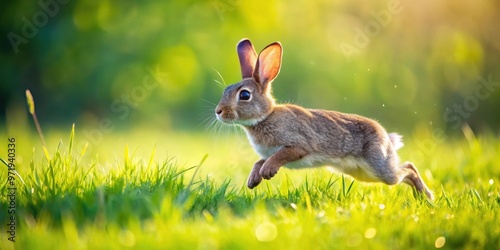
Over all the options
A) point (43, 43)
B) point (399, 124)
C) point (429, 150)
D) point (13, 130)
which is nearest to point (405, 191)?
point (429, 150)

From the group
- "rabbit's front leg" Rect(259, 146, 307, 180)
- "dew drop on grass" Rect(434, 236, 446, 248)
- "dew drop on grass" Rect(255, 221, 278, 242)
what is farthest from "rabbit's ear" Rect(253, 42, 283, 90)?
"dew drop on grass" Rect(434, 236, 446, 248)

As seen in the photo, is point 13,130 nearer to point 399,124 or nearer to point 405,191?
point 405,191

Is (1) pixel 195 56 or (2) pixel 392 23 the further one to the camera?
(2) pixel 392 23

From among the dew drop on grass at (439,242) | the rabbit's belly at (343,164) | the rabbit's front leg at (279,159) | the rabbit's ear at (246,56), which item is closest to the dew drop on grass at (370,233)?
the dew drop on grass at (439,242)

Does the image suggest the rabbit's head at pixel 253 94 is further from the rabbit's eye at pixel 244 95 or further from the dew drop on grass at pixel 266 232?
the dew drop on grass at pixel 266 232

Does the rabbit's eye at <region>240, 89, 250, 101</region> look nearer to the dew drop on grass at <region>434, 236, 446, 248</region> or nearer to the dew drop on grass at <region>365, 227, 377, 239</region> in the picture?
the dew drop on grass at <region>365, 227, 377, 239</region>

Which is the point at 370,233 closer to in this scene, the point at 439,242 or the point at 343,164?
the point at 439,242

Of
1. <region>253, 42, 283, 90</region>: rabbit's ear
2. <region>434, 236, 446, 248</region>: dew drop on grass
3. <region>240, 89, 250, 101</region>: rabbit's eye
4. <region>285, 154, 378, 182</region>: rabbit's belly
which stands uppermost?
<region>253, 42, 283, 90</region>: rabbit's ear
